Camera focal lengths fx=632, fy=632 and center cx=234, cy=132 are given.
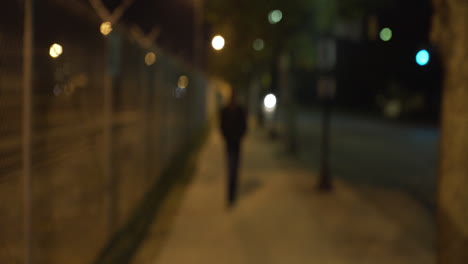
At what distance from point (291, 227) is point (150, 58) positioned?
4266 millimetres

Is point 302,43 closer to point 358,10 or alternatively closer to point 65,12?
point 358,10

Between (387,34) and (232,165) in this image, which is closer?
(232,165)

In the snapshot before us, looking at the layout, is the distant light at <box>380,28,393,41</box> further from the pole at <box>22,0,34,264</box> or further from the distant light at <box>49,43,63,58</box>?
the pole at <box>22,0,34,264</box>

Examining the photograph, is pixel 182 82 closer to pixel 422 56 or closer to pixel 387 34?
pixel 387 34

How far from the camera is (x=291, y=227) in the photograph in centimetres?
901

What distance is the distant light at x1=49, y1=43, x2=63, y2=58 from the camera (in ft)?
16.7

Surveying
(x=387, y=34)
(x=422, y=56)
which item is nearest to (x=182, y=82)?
(x=387, y=34)

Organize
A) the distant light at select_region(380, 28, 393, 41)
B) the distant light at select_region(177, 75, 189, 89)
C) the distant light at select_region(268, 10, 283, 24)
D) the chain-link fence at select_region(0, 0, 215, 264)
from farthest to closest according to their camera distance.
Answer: the distant light at select_region(177, 75, 189, 89) < the distant light at select_region(268, 10, 283, 24) < the distant light at select_region(380, 28, 393, 41) < the chain-link fence at select_region(0, 0, 215, 264)

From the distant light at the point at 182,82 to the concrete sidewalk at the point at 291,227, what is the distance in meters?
5.11

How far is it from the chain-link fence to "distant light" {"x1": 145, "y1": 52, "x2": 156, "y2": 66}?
881 mm

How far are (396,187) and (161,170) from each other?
5025 mm

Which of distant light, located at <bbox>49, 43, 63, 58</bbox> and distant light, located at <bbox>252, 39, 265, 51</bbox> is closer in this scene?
distant light, located at <bbox>49, 43, 63, 58</bbox>

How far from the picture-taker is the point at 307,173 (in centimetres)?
1441

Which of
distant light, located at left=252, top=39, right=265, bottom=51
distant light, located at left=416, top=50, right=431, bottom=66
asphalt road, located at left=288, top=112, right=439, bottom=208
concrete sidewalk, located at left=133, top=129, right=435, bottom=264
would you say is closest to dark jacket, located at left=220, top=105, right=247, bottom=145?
concrete sidewalk, located at left=133, top=129, right=435, bottom=264
